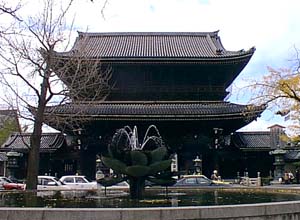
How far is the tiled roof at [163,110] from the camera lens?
88.4ft

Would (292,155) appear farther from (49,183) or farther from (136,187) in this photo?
(136,187)

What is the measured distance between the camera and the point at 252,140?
3306cm

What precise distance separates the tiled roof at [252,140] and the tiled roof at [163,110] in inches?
150

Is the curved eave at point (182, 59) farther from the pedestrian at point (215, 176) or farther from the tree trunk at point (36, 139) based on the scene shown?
the tree trunk at point (36, 139)

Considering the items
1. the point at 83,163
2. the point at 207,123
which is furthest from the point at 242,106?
the point at 83,163

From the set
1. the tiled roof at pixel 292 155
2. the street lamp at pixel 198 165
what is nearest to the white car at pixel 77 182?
the street lamp at pixel 198 165

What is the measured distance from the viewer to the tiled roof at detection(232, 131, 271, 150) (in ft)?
104

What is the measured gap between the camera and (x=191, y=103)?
29766 millimetres

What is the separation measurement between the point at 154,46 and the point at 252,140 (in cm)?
1040

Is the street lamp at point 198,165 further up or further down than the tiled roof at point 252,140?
further down

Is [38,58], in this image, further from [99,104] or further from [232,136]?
[232,136]

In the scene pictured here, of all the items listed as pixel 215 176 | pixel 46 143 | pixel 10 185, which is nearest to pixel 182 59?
pixel 215 176

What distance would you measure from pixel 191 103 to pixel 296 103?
6858 mm

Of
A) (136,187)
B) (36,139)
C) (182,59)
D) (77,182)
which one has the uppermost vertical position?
(182,59)
